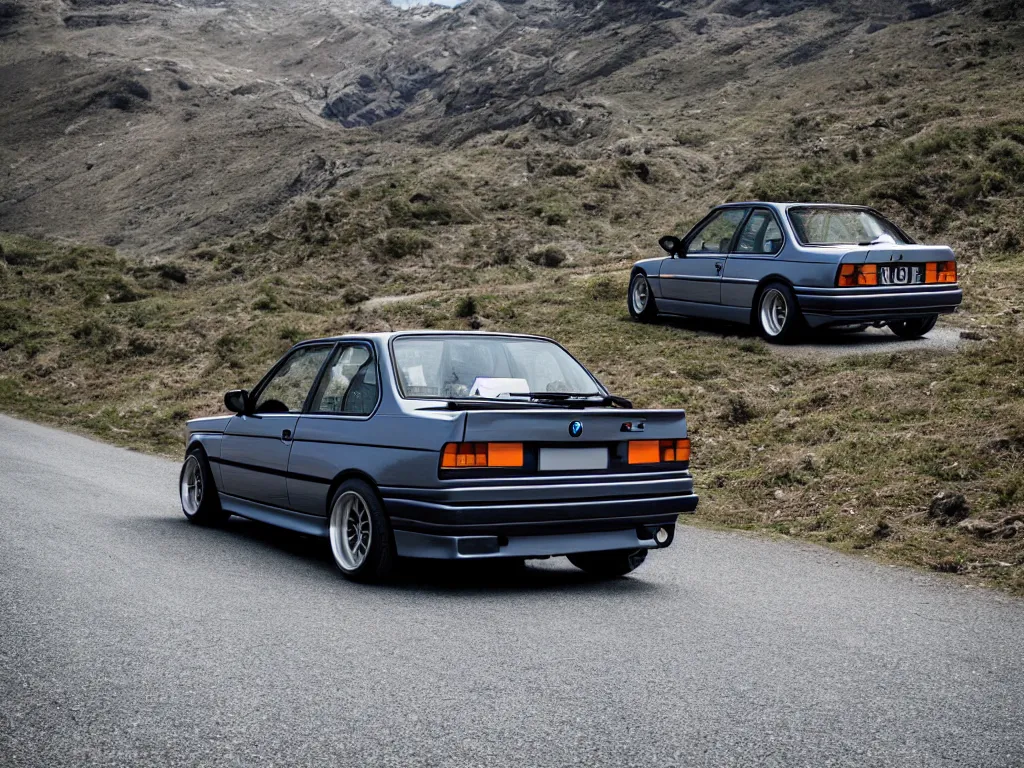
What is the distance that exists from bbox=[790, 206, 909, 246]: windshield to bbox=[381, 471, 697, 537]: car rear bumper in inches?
297

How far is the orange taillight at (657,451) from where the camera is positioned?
673 cm

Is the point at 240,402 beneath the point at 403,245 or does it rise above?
beneath

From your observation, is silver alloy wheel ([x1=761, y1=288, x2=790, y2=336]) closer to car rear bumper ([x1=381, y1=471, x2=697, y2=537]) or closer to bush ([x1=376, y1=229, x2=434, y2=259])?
car rear bumper ([x1=381, y1=471, x2=697, y2=537])

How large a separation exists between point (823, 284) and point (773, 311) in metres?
1.06

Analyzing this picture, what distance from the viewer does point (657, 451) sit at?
6844 mm

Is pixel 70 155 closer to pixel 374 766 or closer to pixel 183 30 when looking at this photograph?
pixel 183 30

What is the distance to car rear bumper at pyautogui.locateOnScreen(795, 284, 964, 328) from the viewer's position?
12922mm

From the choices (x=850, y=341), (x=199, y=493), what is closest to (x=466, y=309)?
(x=850, y=341)

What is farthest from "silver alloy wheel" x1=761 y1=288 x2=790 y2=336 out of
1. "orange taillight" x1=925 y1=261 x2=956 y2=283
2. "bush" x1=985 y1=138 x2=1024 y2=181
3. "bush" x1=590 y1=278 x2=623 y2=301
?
"bush" x1=985 y1=138 x2=1024 y2=181

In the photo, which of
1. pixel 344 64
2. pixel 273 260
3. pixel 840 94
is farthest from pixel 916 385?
pixel 344 64

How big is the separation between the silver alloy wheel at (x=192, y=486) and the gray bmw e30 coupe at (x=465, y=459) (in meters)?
1.08

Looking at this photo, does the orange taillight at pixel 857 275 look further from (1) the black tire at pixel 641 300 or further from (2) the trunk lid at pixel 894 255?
(1) the black tire at pixel 641 300

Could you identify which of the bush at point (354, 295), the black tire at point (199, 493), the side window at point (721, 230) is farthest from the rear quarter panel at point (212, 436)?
the bush at point (354, 295)

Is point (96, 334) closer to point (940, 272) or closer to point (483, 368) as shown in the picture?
point (940, 272)
